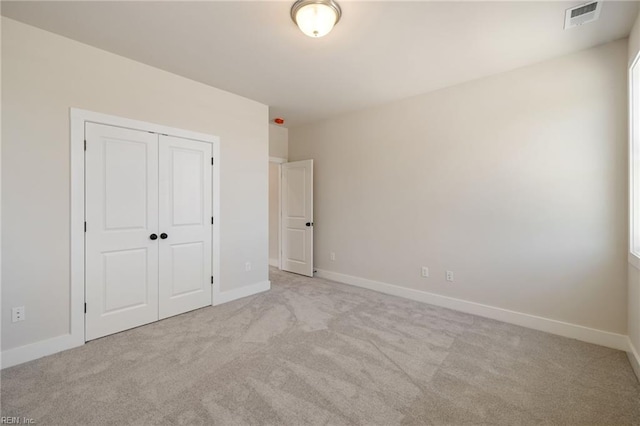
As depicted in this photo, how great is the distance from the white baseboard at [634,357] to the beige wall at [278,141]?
16.7ft

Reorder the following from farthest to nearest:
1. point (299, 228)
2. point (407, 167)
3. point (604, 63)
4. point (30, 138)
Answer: point (299, 228)
point (407, 167)
point (604, 63)
point (30, 138)

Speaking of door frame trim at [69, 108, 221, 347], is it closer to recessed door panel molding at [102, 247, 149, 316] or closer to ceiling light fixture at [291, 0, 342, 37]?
recessed door panel molding at [102, 247, 149, 316]

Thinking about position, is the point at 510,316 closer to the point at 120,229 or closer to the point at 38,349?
the point at 120,229

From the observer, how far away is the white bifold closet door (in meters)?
2.70

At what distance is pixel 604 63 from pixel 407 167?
2108 mm

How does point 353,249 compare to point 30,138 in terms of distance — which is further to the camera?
point 353,249

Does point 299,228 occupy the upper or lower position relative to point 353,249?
upper

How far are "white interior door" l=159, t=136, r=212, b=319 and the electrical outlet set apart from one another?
1.08 m

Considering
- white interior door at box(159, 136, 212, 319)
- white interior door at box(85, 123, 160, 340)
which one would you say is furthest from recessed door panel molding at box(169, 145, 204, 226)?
white interior door at box(85, 123, 160, 340)

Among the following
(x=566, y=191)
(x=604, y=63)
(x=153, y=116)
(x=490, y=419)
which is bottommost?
(x=490, y=419)

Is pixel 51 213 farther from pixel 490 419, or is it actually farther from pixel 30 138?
pixel 490 419

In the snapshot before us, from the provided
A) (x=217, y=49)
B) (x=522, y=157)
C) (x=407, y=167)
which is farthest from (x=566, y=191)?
(x=217, y=49)

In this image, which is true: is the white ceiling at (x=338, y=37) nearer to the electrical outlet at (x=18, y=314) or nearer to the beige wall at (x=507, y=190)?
the beige wall at (x=507, y=190)

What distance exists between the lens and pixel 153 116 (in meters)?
3.07
